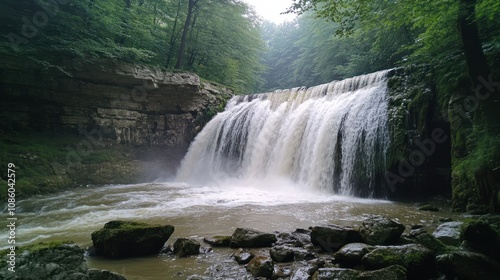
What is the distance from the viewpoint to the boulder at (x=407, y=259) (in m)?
2.77

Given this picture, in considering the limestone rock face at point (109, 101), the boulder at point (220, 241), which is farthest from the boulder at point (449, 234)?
the limestone rock face at point (109, 101)

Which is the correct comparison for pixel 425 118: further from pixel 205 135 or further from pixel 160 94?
pixel 160 94

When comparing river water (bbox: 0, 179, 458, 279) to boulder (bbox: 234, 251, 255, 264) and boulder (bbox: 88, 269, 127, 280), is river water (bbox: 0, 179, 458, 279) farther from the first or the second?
boulder (bbox: 88, 269, 127, 280)

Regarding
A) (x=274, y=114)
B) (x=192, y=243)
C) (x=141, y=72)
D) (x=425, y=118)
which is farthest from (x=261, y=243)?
(x=141, y=72)

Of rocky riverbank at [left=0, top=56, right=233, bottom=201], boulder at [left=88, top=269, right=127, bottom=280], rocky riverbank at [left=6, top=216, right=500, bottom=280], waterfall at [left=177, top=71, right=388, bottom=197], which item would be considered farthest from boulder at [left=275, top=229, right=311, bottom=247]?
rocky riverbank at [left=0, top=56, right=233, bottom=201]

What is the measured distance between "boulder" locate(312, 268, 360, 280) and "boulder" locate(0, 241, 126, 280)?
2005 mm

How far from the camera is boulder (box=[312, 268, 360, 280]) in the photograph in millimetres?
2628

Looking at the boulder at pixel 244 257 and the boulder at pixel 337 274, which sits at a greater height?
the boulder at pixel 337 274

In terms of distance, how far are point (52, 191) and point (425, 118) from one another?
12.4m

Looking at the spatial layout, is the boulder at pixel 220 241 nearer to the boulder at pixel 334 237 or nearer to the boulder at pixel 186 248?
the boulder at pixel 186 248

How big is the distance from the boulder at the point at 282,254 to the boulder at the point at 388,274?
97 centimetres

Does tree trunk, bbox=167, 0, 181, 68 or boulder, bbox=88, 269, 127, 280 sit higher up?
tree trunk, bbox=167, 0, 181, 68

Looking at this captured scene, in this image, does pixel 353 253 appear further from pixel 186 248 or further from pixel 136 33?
pixel 136 33

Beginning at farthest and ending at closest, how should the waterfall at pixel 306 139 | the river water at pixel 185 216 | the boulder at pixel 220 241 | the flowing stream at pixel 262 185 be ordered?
the waterfall at pixel 306 139 < the flowing stream at pixel 262 185 < the boulder at pixel 220 241 < the river water at pixel 185 216
